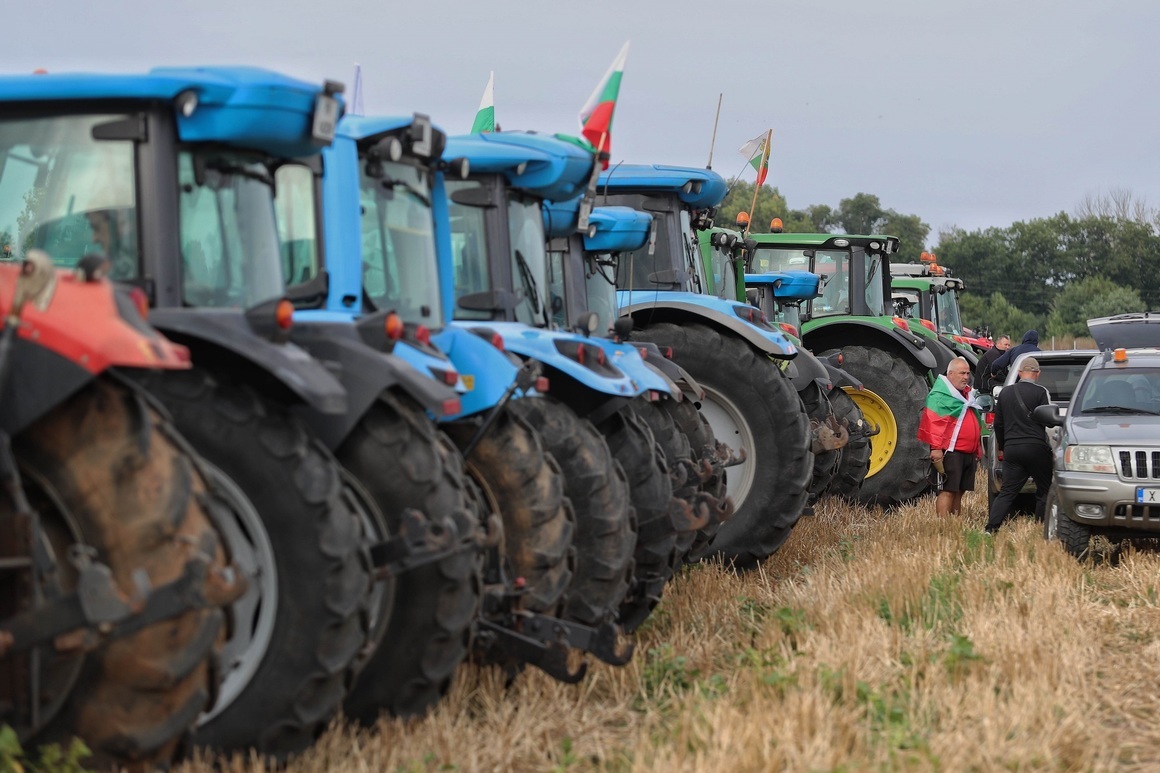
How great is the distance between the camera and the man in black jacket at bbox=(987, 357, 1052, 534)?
1319 cm

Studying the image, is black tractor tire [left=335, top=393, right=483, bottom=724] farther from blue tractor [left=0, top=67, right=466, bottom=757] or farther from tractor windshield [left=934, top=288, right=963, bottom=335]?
tractor windshield [left=934, top=288, right=963, bottom=335]

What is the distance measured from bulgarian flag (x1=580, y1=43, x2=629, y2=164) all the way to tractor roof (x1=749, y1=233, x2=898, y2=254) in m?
9.21

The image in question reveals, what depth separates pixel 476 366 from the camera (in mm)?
6863

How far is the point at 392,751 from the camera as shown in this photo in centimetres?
Answer: 554

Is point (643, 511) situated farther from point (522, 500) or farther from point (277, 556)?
point (277, 556)

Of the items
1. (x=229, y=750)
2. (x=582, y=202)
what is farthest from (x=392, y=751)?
Result: (x=582, y=202)

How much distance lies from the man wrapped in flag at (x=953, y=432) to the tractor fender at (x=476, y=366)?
7924mm

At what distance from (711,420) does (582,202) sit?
9.27 feet

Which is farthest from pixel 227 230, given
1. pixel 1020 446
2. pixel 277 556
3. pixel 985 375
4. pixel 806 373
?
pixel 985 375

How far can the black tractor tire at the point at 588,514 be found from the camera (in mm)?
7316

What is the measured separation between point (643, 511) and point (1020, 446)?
601 centimetres

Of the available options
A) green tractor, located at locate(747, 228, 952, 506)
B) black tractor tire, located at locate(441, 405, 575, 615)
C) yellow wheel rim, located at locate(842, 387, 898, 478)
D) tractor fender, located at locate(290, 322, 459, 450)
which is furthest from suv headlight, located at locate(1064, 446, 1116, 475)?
tractor fender, located at locate(290, 322, 459, 450)

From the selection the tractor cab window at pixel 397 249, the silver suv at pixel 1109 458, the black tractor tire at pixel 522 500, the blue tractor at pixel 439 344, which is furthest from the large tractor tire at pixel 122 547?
the silver suv at pixel 1109 458

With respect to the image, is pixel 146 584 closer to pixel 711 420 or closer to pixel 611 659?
pixel 611 659
